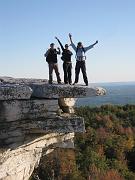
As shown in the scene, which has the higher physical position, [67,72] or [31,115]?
[67,72]

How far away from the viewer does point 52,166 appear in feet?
153

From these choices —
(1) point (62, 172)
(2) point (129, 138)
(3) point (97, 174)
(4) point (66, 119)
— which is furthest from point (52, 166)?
(4) point (66, 119)

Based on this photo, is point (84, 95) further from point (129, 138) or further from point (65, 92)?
point (129, 138)

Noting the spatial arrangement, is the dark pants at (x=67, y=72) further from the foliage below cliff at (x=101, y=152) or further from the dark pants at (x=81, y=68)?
the foliage below cliff at (x=101, y=152)

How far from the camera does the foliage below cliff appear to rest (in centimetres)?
4553

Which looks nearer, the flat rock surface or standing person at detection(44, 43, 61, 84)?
the flat rock surface

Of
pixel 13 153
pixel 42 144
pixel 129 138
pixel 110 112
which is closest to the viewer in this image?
pixel 13 153

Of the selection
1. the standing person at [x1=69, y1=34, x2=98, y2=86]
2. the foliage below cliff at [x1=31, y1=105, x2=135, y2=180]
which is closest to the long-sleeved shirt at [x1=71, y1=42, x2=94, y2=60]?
the standing person at [x1=69, y1=34, x2=98, y2=86]

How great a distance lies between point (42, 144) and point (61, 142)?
937 millimetres

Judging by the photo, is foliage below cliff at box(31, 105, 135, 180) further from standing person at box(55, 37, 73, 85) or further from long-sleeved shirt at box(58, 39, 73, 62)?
long-sleeved shirt at box(58, 39, 73, 62)

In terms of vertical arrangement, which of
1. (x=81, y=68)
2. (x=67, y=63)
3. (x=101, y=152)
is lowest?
(x=101, y=152)

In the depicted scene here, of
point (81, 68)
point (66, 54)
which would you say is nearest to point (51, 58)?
point (66, 54)

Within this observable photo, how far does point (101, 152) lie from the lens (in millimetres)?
51969

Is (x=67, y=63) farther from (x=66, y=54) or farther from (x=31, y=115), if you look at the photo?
(x=31, y=115)
